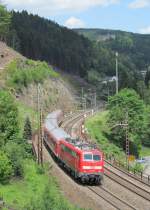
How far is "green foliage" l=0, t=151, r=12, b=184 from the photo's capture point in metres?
49.5

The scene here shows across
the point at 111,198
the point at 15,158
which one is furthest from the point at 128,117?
the point at 111,198

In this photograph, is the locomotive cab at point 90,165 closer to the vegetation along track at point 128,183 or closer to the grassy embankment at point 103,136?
the vegetation along track at point 128,183

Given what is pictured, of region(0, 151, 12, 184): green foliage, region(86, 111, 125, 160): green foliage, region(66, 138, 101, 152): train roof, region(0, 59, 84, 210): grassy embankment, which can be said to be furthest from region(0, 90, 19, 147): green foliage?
region(86, 111, 125, 160): green foliage

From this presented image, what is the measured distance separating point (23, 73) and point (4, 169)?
3353 inches

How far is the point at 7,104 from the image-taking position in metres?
65.5

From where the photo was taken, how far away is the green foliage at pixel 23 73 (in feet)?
424

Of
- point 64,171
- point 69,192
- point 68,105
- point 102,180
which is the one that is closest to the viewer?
point 69,192

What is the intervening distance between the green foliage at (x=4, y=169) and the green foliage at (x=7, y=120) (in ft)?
36.5

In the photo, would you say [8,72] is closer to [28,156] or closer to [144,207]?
[28,156]

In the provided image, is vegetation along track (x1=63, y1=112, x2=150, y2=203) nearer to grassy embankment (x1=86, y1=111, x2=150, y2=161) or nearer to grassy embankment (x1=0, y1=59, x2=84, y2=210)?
grassy embankment (x1=0, y1=59, x2=84, y2=210)

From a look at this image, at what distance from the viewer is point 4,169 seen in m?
49.7

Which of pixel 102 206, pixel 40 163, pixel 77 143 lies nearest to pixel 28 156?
pixel 40 163

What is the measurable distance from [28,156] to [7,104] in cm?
721

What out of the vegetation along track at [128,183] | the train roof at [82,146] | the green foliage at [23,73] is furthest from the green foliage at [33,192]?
the green foliage at [23,73]
